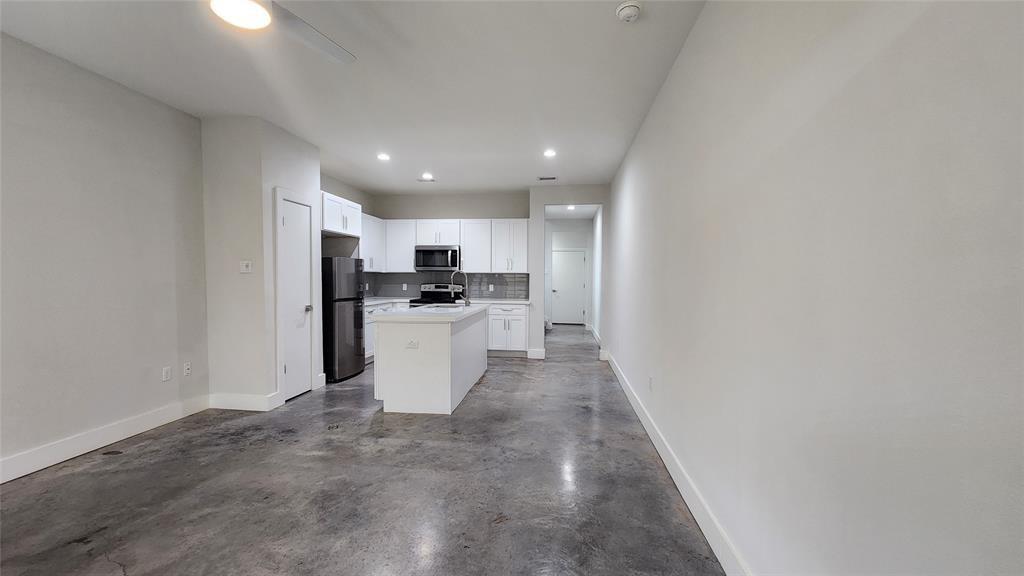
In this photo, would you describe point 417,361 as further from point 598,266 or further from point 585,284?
point 585,284

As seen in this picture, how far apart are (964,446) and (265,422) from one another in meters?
4.07

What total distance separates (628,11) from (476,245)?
439cm

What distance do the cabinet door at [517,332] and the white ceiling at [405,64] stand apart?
281 centimetres

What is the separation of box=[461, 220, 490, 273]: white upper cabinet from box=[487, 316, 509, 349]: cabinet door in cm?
85

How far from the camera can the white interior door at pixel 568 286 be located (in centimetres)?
947

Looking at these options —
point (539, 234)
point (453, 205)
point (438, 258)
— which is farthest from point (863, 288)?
point (453, 205)

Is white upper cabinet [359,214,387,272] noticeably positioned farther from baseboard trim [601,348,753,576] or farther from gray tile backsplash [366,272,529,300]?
baseboard trim [601,348,753,576]

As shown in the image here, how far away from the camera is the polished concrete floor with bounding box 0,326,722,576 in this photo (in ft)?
5.46

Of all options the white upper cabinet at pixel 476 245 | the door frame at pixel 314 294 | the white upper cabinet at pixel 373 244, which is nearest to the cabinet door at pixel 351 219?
the white upper cabinet at pixel 373 244

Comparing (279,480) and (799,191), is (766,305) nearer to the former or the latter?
(799,191)

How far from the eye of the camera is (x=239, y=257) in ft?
11.5

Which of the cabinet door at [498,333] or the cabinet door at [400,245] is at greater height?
the cabinet door at [400,245]

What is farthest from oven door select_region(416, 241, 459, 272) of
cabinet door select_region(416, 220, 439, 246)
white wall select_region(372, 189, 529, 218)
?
A: white wall select_region(372, 189, 529, 218)

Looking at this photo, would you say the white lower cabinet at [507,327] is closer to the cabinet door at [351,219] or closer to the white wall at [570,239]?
the cabinet door at [351,219]
